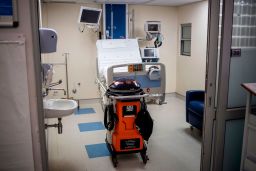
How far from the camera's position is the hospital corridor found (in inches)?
74.5

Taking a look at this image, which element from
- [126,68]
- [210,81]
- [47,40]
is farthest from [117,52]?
[210,81]

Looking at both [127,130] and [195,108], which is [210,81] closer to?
[127,130]

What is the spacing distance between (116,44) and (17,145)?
381cm

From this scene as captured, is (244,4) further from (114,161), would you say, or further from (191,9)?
(191,9)

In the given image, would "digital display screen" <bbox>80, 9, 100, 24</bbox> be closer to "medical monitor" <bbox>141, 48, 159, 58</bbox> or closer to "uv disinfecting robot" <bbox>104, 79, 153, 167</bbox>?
"medical monitor" <bbox>141, 48, 159, 58</bbox>

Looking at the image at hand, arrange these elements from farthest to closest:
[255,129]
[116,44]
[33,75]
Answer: [116,44] < [255,129] < [33,75]

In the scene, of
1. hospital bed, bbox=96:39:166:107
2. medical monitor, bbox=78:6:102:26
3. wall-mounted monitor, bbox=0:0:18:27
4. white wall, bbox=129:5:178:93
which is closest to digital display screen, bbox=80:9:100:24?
medical monitor, bbox=78:6:102:26

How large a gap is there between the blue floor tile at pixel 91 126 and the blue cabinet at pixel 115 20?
2146 millimetres

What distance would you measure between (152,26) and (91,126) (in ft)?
8.81

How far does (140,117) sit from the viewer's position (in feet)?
10.2

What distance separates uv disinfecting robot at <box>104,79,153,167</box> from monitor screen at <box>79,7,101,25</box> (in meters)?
2.45

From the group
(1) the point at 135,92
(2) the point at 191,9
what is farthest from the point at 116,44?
(1) the point at 135,92

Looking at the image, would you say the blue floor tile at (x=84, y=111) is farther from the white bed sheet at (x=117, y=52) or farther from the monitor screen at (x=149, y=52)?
the monitor screen at (x=149, y=52)

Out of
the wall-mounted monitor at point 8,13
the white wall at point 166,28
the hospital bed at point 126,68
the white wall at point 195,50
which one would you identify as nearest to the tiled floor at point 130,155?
the hospital bed at point 126,68
